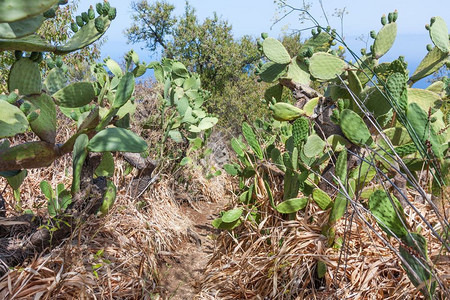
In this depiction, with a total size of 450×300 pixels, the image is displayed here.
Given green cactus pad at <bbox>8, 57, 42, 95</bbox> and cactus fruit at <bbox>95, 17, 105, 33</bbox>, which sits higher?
cactus fruit at <bbox>95, 17, 105, 33</bbox>

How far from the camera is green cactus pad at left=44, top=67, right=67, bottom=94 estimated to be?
273 centimetres

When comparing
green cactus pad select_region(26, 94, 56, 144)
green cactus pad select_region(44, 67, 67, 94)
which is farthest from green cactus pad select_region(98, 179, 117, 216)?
green cactus pad select_region(44, 67, 67, 94)

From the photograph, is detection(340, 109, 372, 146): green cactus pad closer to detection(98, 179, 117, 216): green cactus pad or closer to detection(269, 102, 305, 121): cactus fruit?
detection(269, 102, 305, 121): cactus fruit

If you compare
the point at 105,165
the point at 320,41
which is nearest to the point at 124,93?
the point at 105,165

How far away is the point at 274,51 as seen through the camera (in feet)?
9.82

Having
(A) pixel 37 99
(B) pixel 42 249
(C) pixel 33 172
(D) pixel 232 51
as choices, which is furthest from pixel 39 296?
(D) pixel 232 51

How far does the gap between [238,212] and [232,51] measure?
6598 millimetres

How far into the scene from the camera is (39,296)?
6.76 feet

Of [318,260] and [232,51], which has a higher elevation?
[232,51]

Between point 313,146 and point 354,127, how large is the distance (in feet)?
1.05

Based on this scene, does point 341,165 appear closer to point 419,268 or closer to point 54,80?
point 419,268

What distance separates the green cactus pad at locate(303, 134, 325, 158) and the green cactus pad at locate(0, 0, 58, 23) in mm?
1587

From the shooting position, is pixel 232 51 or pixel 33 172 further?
pixel 232 51

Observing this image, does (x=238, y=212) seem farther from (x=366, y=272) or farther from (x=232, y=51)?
(x=232, y=51)
